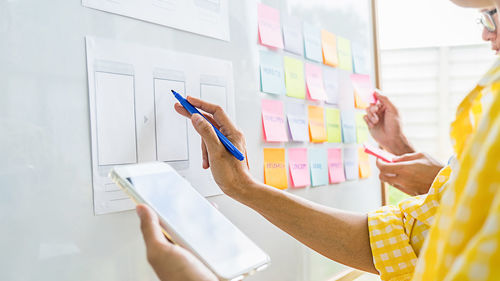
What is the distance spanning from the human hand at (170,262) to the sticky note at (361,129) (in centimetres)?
70

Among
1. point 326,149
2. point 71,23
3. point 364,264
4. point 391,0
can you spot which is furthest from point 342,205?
point 391,0

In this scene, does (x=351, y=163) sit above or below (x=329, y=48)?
below

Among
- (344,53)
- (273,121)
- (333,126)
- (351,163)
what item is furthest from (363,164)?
(273,121)

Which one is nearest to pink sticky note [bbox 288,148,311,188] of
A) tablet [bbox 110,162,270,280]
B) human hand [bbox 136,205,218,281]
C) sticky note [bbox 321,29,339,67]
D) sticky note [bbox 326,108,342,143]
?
sticky note [bbox 326,108,342,143]

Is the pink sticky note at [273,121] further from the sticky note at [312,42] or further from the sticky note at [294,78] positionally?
the sticky note at [312,42]

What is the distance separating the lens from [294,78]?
0.76m

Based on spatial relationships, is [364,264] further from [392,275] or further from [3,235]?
[3,235]

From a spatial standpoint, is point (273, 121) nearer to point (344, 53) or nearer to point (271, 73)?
point (271, 73)

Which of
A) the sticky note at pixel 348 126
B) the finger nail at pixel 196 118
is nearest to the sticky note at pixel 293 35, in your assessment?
the sticky note at pixel 348 126

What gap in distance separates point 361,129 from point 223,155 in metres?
0.54

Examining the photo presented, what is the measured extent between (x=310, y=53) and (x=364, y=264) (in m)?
0.41

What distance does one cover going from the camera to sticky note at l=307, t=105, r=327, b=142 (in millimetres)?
797

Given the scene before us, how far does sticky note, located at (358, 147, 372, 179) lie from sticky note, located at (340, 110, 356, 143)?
0.05 meters

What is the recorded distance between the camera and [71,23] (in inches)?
16.8
